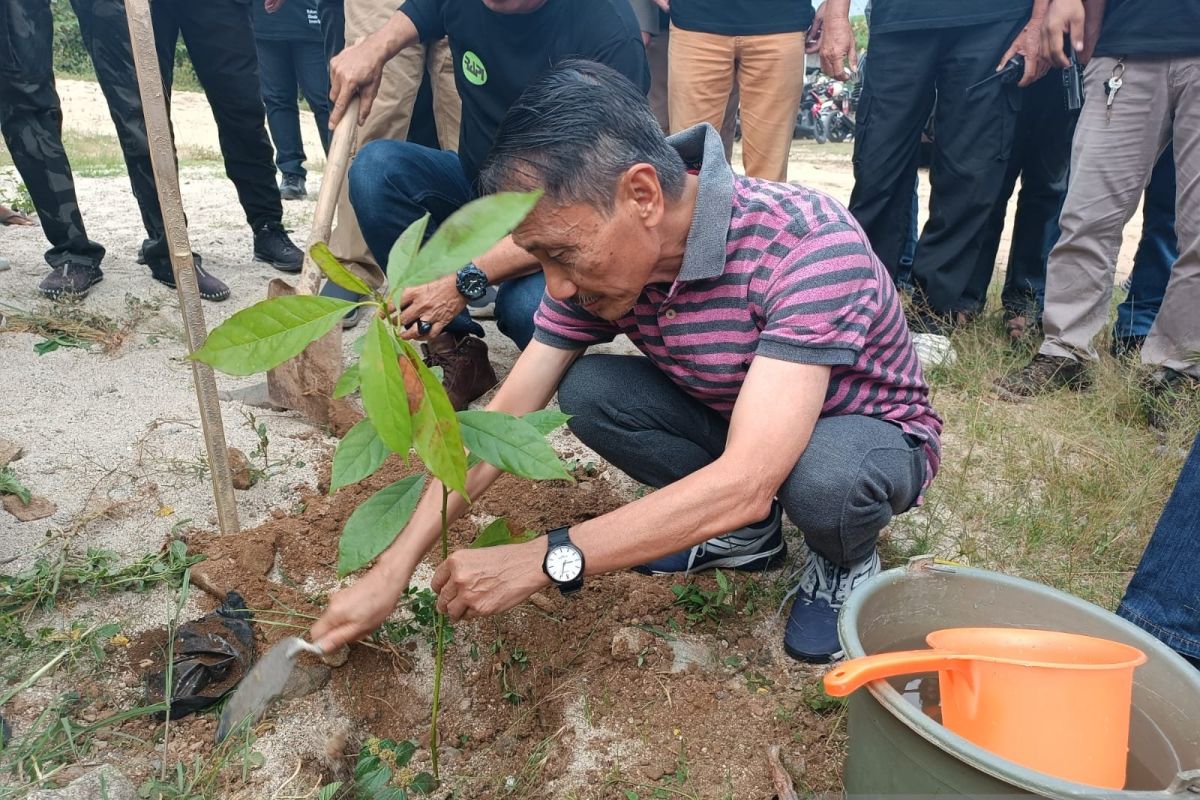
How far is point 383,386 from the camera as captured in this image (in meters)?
0.92

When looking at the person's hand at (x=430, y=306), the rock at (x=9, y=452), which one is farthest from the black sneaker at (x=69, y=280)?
the person's hand at (x=430, y=306)

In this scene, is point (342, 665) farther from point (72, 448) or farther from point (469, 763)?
point (72, 448)

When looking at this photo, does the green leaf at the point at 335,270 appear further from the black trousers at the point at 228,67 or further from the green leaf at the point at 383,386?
the black trousers at the point at 228,67

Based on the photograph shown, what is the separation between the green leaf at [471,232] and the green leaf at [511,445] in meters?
0.31

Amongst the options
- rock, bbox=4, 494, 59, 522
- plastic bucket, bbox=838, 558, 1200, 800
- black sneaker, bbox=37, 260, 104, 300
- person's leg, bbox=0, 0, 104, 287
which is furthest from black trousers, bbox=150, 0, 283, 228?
plastic bucket, bbox=838, 558, 1200, 800

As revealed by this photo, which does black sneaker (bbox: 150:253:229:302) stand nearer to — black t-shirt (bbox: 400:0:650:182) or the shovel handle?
the shovel handle

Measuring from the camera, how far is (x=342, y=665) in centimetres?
163

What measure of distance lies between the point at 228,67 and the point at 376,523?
9.30ft

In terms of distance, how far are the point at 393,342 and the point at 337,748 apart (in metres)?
0.86

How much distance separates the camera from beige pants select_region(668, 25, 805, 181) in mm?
3094

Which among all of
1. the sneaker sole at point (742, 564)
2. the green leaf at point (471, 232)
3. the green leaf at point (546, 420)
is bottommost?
the sneaker sole at point (742, 564)

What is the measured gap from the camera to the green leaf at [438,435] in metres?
0.98

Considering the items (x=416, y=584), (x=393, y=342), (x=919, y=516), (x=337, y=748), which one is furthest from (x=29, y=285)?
(x=919, y=516)

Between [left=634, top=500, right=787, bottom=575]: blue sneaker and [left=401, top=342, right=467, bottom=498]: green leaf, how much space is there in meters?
1.04
